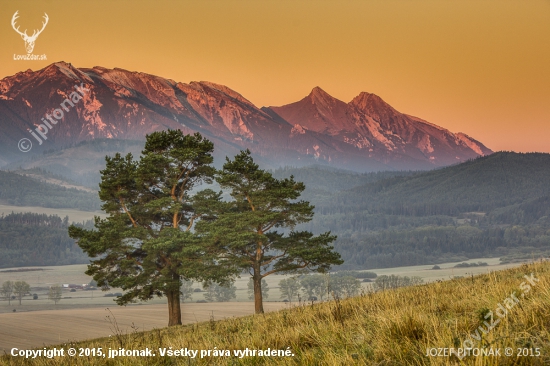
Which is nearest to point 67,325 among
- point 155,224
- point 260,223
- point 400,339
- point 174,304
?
point 155,224

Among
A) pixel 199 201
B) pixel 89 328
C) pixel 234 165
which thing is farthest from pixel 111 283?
pixel 89 328

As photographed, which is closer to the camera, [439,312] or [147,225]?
[439,312]

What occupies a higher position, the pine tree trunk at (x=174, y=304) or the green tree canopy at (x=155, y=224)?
the green tree canopy at (x=155, y=224)

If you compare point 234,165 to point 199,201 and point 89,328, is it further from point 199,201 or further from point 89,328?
point 89,328

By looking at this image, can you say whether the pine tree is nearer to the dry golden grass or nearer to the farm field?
the dry golden grass

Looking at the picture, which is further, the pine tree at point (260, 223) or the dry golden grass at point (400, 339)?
the pine tree at point (260, 223)

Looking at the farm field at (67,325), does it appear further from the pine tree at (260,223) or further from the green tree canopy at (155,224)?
the green tree canopy at (155,224)

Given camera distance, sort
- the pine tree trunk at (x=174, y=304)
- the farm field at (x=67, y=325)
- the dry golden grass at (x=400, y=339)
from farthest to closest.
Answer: the farm field at (x=67, y=325) → the pine tree trunk at (x=174, y=304) → the dry golden grass at (x=400, y=339)

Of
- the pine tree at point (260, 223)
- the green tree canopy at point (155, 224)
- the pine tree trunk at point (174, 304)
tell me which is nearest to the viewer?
the green tree canopy at point (155, 224)

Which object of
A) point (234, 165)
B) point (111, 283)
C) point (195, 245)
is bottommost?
point (111, 283)

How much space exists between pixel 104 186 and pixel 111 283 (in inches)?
357

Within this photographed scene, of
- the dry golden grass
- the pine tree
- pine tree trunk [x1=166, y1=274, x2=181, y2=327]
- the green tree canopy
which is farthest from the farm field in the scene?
the dry golden grass

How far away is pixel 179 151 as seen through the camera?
154 feet

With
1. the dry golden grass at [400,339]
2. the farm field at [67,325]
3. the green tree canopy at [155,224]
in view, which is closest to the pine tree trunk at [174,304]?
the green tree canopy at [155,224]
